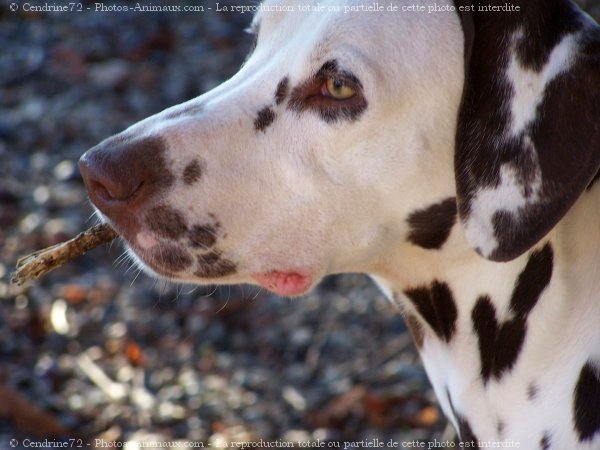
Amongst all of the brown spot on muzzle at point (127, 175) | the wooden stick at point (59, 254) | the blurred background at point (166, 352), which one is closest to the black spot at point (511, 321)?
the brown spot on muzzle at point (127, 175)

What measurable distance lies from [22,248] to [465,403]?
3.53 metres

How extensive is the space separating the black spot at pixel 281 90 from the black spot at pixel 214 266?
0.47 meters

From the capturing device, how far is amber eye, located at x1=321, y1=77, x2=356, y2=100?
294 centimetres

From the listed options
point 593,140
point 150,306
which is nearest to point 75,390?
point 150,306

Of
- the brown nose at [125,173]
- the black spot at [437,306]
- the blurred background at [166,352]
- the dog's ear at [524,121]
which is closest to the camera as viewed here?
the dog's ear at [524,121]

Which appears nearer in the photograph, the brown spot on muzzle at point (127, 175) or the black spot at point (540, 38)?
the black spot at point (540, 38)

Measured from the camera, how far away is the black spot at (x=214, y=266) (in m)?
3.00

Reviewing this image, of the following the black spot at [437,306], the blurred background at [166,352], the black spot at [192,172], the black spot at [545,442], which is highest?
the black spot at [192,172]

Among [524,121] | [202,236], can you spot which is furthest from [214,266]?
[524,121]

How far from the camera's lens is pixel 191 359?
520cm

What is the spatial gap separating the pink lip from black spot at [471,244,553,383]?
1.64 feet

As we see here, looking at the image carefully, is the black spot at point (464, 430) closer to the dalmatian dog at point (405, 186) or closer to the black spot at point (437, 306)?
the dalmatian dog at point (405, 186)

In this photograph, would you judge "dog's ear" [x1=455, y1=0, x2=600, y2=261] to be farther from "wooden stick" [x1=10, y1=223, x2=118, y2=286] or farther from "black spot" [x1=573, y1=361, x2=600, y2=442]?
"wooden stick" [x1=10, y1=223, x2=118, y2=286]

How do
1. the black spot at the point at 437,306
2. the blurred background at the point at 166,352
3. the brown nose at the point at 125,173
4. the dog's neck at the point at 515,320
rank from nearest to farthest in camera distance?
1. the brown nose at the point at 125,173
2. the dog's neck at the point at 515,320
3. the black spot at the point at 437,306
4. the blurred background at the point at 166,352
